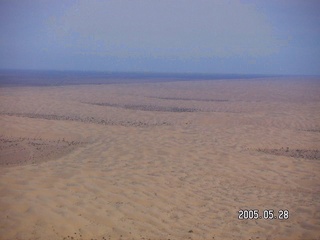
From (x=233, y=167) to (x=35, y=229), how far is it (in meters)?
5.23

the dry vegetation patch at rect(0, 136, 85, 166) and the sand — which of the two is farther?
the dry vegetation patch at rect(0, 136, 85, 166)

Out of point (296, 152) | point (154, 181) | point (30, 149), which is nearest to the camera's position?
point (154, 181)

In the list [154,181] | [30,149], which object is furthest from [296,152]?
[30,149]

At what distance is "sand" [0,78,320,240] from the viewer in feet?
15.9

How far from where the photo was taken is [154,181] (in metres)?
6.91

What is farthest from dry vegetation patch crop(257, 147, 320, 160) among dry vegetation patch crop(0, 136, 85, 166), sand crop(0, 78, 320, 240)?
dry vegetation patch crop(0, 136, 85, 166)

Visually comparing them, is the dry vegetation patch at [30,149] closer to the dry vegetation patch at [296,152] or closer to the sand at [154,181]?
the sand at [154,181]

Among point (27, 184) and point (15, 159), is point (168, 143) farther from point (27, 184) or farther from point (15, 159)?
point (27, 184)

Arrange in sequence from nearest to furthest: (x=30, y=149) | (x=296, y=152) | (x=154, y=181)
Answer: (x=154, y=181) < (x=30, y=149) < (x=296, y=152)

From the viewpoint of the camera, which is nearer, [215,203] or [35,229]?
[35,229]

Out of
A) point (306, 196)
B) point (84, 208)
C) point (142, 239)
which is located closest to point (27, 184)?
point (84, 208)

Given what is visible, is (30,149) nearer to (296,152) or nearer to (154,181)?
(154,181)

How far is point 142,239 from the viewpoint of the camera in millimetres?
4555

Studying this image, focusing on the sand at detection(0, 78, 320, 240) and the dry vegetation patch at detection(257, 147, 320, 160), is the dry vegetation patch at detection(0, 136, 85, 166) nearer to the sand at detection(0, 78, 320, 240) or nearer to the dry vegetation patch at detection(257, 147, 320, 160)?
the sand at detection(0, 78, 320, 240)
